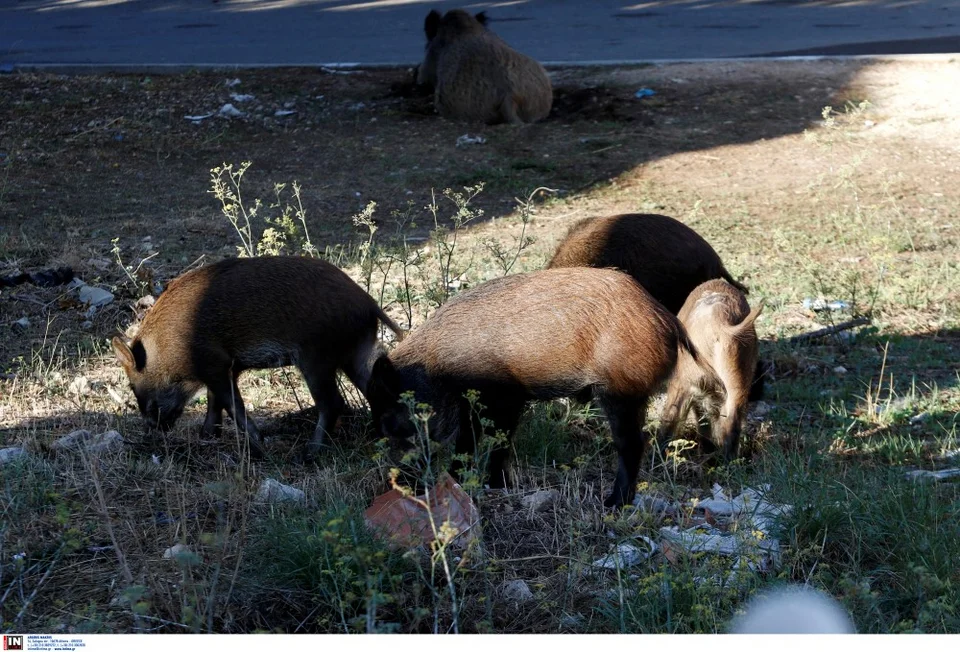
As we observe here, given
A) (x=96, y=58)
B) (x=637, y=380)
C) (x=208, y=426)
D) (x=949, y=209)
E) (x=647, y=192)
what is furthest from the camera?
(x=96, y=58)

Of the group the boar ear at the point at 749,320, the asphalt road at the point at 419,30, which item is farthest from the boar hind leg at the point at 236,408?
the asphalt road at the point at 419,30

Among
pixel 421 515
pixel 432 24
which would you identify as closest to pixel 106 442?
pixel 421 515

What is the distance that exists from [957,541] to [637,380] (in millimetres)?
1272

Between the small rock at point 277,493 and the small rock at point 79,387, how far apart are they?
2.00 metres

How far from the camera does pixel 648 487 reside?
13.1ft

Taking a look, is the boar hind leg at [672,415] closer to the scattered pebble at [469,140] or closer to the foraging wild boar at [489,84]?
the scattered pebble at [469,140]

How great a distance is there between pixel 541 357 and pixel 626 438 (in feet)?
1.56

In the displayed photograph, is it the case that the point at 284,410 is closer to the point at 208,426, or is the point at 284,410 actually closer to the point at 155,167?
the point at 208,426

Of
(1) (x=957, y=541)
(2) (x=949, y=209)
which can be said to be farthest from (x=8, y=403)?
(2) (x=949, y=209)

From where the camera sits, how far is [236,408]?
4.98 meters

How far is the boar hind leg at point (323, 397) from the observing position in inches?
198

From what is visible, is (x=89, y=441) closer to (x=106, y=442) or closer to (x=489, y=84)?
(x=106, y=442)

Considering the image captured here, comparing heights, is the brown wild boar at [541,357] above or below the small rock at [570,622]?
above

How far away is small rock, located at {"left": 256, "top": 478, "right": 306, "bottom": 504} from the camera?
4.14 meters
